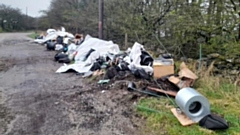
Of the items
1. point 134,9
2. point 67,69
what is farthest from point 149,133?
point 134,9

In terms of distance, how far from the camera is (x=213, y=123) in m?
2.65

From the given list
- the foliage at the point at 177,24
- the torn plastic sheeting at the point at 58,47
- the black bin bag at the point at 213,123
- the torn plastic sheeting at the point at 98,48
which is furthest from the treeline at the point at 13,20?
the black bin bag at the point at 213,123

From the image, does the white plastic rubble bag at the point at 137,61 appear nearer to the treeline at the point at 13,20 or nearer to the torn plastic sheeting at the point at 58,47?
the torn plastic sheeting at the point at 58,47

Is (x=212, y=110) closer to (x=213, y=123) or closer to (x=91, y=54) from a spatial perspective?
(x=213, y=123)

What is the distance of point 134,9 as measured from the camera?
7938mm

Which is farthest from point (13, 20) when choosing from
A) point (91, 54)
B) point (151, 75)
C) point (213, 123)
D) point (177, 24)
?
point (213, 123)

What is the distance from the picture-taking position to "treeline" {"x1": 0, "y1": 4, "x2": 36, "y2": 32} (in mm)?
30672

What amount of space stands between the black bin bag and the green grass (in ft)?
0.17

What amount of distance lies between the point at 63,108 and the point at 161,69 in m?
2.01

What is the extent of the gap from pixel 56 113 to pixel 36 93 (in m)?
1.16

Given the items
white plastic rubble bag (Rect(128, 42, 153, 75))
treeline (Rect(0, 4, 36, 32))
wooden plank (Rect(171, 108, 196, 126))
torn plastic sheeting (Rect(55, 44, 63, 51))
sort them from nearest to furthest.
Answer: wooden plank (Rect(171, 108, 196, 126)) < white plastic rubble bag (Rect(128, 42, 153, 75)) < torn plastic sheeting (Rect(55, 44, 63, 51)) < treeline (Rect(0, 4, 36, 32))

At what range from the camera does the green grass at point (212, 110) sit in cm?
268

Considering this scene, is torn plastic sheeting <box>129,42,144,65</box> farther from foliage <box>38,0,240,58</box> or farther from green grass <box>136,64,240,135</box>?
green grass <box>136,64,240,135</box>

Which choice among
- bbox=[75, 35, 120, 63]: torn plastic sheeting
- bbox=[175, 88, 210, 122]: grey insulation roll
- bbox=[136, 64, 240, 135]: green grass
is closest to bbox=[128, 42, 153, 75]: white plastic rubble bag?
bbox=[136, 64, 240, 135]: green grass
